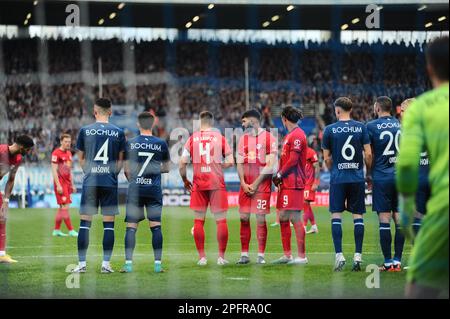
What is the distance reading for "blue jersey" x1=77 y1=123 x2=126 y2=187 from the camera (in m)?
11.0

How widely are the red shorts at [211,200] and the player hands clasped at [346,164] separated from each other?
157 cm

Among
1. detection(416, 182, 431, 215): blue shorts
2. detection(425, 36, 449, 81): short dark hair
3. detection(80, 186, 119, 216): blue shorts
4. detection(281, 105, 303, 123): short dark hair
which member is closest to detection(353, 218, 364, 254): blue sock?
detection(416, 182, 431, 215): blue shorts

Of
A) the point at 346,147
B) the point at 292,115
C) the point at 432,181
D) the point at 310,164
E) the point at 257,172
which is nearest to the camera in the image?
the point at 432,181

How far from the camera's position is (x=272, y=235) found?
18.2m

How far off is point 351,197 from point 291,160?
111 cm

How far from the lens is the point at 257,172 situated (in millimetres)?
12625

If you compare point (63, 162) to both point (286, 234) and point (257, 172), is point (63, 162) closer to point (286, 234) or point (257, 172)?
point (257, 172)

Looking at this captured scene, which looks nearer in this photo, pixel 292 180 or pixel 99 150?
pixel 99 150

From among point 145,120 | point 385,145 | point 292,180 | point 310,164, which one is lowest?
point 292,180

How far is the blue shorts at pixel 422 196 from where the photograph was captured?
35.5 ft

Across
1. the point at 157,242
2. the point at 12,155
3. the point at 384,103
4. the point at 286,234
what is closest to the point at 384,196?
the point at 384,103

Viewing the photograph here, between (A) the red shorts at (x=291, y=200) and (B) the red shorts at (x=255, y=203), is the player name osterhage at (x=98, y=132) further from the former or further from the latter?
(A) the red shorts at (x=291, y=200)
